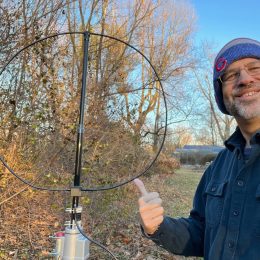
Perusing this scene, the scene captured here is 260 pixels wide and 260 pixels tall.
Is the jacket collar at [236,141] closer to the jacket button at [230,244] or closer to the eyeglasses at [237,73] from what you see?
the eyeglasses at [237,73]

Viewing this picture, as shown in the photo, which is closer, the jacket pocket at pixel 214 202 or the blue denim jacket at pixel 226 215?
the blue denim jacket at pixel 226 215

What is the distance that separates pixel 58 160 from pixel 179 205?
192 inches

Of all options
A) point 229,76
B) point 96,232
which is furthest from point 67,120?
point 229,76

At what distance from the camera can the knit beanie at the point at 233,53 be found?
1572mm

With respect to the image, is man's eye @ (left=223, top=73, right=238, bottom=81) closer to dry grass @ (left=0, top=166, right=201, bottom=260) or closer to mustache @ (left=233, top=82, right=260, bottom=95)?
mustache @ (left=233, top=82, right=260, bottom=95)

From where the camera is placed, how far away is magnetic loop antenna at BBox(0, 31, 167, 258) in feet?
13.2

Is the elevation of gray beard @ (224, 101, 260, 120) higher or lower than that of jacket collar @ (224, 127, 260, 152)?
higher

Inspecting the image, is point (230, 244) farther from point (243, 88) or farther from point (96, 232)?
point (96, 232)

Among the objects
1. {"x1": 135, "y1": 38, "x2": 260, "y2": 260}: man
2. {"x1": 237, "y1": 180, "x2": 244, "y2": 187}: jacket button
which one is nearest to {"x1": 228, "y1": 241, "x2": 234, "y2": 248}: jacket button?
{"x1": 135, "y1": 38, "x2": 260, "y2": 260}: man

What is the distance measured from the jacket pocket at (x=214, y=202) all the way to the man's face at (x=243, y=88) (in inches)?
13.6

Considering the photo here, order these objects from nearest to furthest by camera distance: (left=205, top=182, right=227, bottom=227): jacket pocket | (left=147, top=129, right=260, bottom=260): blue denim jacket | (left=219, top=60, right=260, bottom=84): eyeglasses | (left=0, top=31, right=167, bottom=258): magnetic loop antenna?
(left=147, top=129, right=260, bottom=260): blue denim jacket < (left=205, top=182, right=227, bottom=227): jacket pocket < (left=219, top=60, right=260, bottom=84): eyeglasses < (left=0, top=31, right=167, bottom=258): magnetic loop antenna

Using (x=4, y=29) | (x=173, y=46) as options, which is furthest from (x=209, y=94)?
(x=4, y=29)

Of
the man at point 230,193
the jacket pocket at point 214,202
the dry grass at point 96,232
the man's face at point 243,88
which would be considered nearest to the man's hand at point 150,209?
the man at point 230,193

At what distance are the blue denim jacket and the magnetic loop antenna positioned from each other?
6.70 feet
